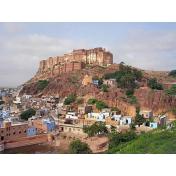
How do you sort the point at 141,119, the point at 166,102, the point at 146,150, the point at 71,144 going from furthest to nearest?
the point at 166,102, the point at 141,119, the point at 71,144, the point at 146,150

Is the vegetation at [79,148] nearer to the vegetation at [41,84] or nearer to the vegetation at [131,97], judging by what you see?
the vegetation at [131,97]

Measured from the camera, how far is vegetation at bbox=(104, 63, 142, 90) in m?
12.9

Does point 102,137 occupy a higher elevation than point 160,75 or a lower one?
lower

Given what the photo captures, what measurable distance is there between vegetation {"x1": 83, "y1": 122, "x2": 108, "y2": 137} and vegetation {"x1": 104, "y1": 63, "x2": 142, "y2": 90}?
9.30 ft

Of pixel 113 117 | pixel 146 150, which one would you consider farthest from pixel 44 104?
pixel 146 150

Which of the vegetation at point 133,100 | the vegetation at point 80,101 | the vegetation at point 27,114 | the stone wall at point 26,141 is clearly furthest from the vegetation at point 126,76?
the stone wall at point 26,141

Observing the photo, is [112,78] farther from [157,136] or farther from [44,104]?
[157,136]

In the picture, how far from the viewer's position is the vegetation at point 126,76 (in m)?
12.9

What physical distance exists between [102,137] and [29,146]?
1.74 metres

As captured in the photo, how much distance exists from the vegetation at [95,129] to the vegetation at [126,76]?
2.83 m

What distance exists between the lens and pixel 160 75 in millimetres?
14562

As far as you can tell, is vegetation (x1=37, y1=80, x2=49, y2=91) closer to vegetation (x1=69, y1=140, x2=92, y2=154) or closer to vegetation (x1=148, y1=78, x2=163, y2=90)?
vegetation (x1=148, y1=78, x2=163, y2=90)

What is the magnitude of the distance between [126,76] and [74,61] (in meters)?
2.73

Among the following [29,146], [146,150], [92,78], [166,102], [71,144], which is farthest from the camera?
[92,78]
